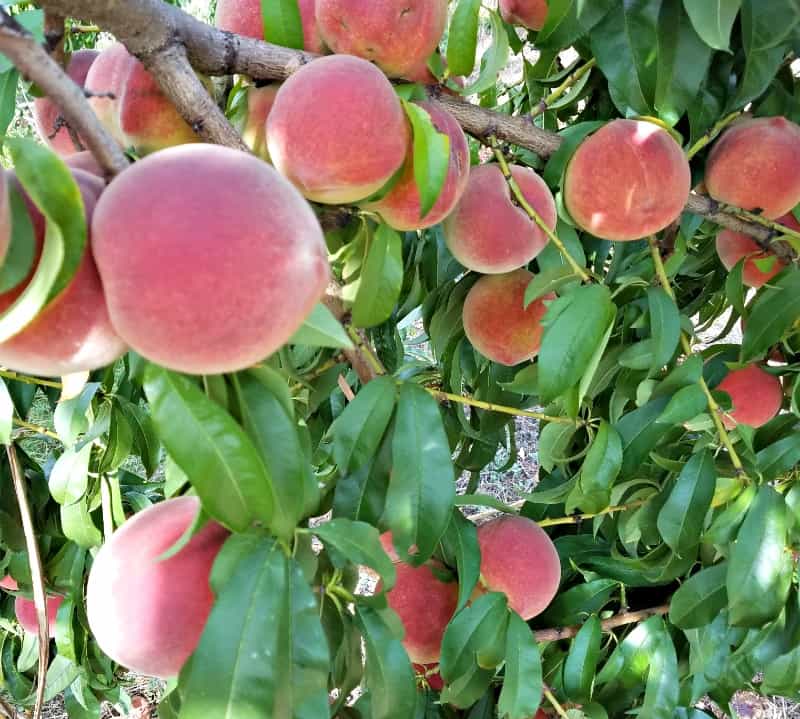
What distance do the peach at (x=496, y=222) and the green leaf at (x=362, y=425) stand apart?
24 centimetres

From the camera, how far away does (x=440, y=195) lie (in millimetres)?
631

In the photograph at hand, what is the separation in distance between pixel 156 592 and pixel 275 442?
152mm

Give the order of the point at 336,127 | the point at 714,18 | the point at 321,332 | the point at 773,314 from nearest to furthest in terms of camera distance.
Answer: the point at 321,332 < the point at 336,127 < the point at 714,18 < the point at 773,314

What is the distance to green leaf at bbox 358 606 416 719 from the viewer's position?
0.57 metres

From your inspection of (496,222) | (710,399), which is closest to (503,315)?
(496,222)

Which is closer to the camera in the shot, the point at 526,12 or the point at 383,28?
the point at 383,28

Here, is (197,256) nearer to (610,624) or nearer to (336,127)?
(336,127)

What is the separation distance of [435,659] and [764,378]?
66 cm

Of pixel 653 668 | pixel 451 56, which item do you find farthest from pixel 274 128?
pixel 653 668

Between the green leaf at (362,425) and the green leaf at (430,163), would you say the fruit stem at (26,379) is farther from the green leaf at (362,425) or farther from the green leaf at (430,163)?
the green leaf at (430,163)

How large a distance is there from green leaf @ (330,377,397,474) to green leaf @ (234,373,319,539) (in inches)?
7.3

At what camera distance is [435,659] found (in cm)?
99

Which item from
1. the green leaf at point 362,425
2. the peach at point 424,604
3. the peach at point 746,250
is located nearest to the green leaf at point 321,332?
the green leaf at point 362,425

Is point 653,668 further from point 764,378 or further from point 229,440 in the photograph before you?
point 229,440
